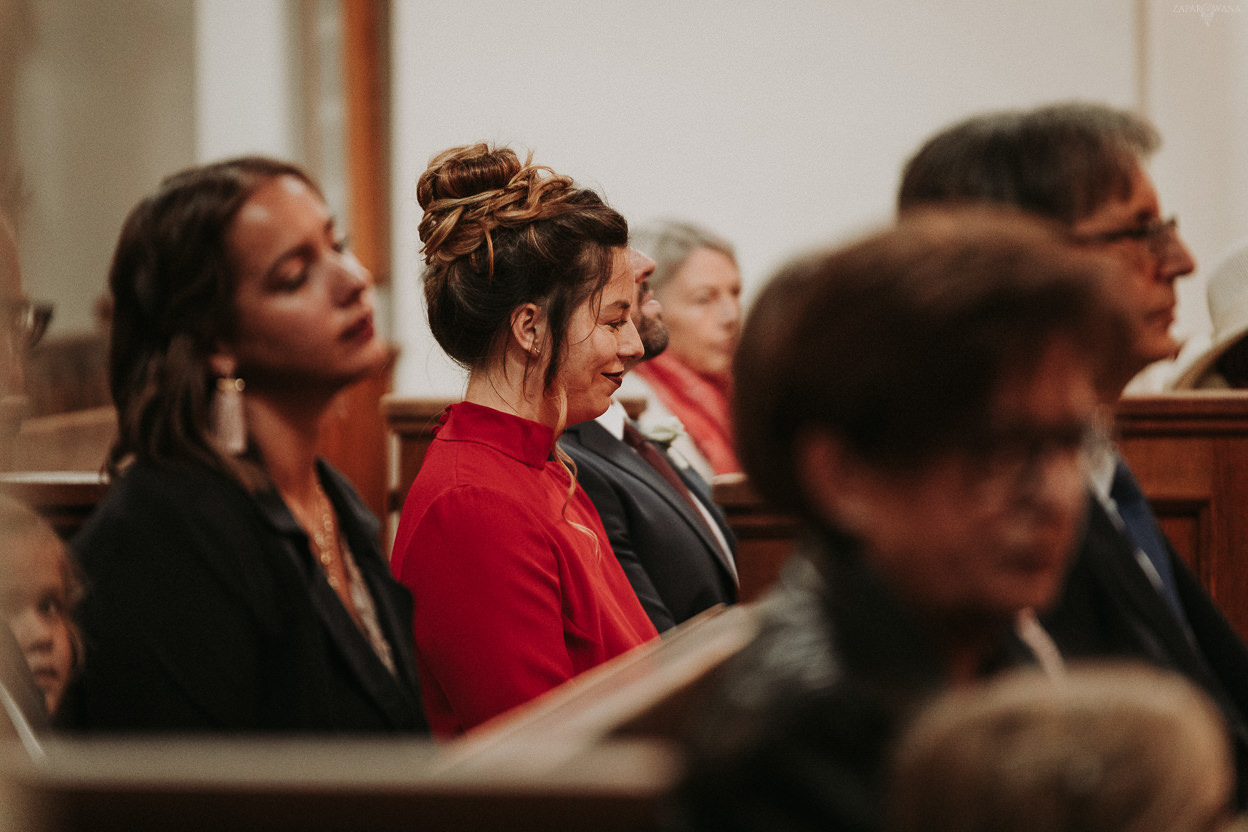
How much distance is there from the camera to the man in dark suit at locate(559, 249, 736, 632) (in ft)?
7.22

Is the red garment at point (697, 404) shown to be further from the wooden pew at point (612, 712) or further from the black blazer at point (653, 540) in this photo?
the wooden pew at point (612, 712)

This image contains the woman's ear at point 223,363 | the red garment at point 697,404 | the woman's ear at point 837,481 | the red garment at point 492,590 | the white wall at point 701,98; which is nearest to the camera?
the woman's ear at point 837,481

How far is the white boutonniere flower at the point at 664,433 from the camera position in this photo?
2.71 meters

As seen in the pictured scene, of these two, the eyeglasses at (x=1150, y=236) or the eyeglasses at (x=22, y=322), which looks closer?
the eyeglasses at (x=1150, y=236)

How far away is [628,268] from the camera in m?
2.14

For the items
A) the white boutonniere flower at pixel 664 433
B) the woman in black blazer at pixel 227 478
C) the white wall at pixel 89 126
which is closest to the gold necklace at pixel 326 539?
the woman in black blazer at pixel 227 478

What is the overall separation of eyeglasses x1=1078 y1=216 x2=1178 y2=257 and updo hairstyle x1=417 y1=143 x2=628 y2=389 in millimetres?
972

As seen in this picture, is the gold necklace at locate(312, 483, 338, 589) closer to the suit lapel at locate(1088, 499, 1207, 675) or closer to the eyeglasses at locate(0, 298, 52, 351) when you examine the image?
the eyeglasses at locate(0, 298, 52, 351)

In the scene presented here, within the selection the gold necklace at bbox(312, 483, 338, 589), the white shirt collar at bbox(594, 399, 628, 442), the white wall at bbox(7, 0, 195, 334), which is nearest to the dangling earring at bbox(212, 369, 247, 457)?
the gold necklace at bbox(312, 483, 338, 589)

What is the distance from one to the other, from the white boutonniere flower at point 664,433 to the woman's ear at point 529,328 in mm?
631

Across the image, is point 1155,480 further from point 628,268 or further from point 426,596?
point 426,596

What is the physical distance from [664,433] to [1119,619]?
5.62ft

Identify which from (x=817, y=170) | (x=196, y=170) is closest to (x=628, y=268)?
(x=196, y=170)

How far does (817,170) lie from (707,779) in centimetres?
543
